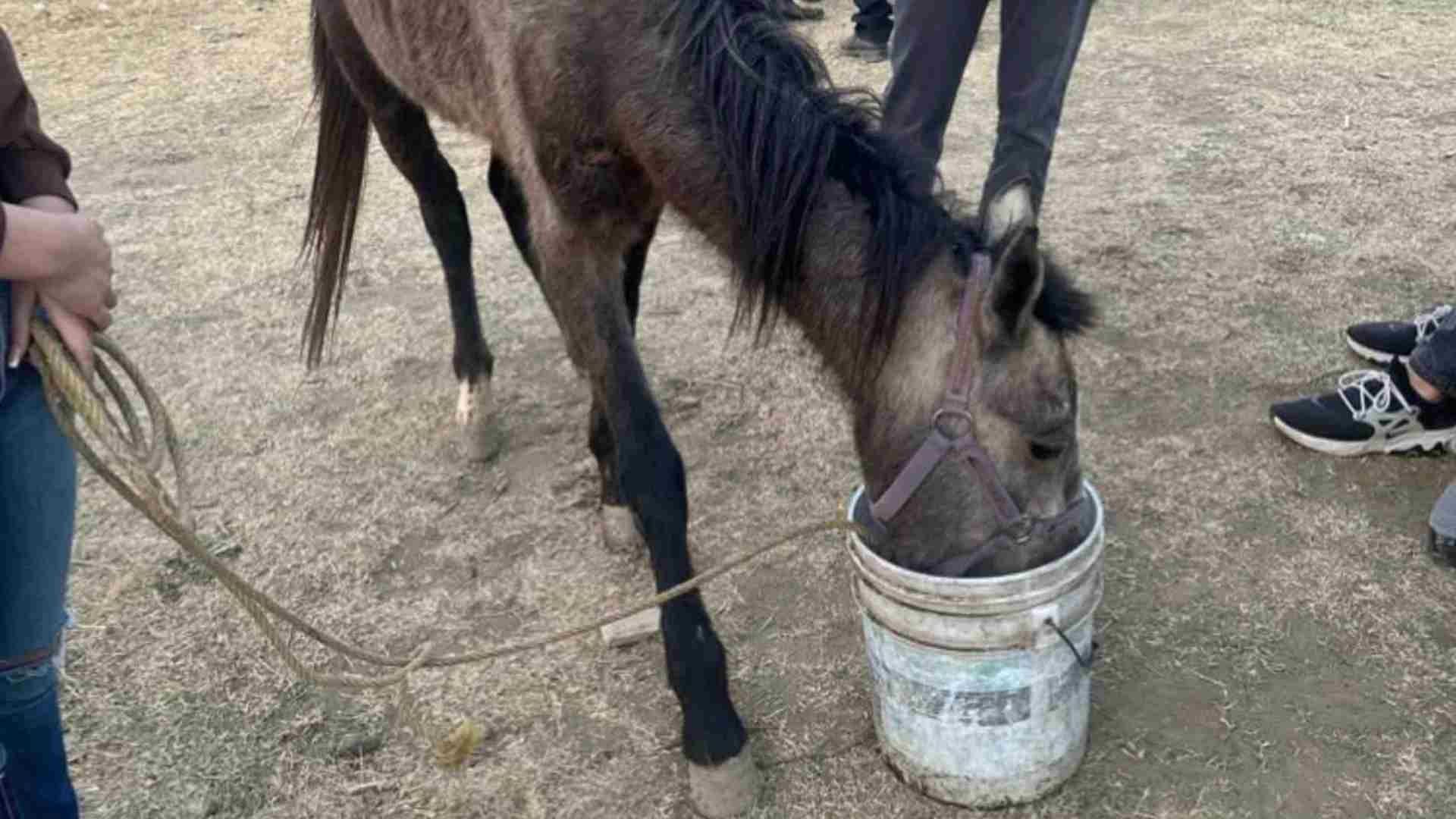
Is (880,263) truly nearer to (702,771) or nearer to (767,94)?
(767,94)

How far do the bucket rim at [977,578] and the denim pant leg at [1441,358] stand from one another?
138cm

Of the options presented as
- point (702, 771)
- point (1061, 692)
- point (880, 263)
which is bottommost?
point (702, 771)

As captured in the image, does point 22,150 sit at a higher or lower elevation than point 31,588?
higher

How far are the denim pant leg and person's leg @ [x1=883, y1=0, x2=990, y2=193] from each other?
4.22 ft

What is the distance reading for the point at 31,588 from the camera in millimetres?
1562

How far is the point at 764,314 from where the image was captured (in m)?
2.19

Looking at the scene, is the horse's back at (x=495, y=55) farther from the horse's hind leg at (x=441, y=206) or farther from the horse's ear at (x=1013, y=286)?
the horse's ear at (x=1013, y=286)

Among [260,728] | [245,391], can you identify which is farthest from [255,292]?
[260,728]

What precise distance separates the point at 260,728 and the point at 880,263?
161 cm

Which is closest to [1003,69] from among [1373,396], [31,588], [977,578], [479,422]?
[1373,396]

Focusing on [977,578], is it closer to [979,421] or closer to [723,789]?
[979,421]

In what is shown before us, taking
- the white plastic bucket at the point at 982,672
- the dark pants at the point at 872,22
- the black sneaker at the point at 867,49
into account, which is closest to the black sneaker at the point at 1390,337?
the white plastic bucket at the point at 982,672

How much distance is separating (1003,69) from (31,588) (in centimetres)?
244

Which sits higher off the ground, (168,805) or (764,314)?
(764,314)
